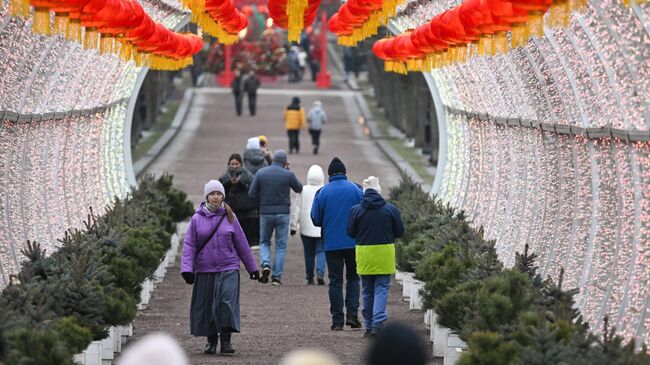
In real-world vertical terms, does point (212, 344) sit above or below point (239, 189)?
below

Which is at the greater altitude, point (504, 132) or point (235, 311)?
point (504, 132)

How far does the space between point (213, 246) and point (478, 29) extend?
12.2ft

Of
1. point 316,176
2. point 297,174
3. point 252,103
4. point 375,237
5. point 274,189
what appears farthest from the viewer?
point 252,103

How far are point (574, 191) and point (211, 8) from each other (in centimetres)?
511

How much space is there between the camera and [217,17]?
19859mm

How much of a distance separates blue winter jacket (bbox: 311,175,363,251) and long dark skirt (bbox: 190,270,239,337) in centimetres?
216

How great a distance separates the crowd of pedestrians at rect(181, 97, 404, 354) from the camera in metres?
15.8

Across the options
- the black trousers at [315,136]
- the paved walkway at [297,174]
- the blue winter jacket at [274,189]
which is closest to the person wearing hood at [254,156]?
the paved walkway at [297,174]

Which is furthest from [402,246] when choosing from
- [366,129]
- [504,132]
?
[366,129]

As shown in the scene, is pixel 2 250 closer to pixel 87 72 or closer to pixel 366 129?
pixel 87 72

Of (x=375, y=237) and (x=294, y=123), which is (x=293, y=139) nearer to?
(x=294, y=123)

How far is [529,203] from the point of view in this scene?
18641 millimetres

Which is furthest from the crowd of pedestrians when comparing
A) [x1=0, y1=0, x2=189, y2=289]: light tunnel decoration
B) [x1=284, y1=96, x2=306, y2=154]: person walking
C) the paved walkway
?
[x1=284, y1=96, x2=306, y2=154]: person walking

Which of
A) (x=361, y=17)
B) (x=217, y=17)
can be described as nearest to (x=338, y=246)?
(x=217, y=17)
